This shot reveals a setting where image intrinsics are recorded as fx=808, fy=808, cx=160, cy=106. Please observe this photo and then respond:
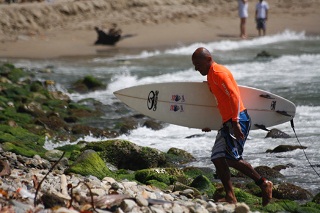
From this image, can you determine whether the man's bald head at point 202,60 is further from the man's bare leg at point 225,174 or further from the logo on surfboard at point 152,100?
the logo on surfboard at point 152,100

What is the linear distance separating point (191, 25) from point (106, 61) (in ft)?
18.3

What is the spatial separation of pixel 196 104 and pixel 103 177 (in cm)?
127

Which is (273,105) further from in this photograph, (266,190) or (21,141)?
(21,141)

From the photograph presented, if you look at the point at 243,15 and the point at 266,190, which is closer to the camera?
the point at 266,190

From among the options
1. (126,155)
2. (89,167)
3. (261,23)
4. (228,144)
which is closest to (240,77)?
(261,23)

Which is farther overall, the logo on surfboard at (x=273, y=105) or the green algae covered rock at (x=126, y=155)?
the green algae covered rock at (x=126, y=155)

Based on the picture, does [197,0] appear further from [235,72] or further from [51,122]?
[51,122]

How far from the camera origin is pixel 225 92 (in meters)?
7.12

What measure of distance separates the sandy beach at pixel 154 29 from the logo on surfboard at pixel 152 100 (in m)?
12.3

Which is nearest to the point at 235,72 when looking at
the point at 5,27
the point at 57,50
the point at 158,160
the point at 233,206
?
the point at 57,50

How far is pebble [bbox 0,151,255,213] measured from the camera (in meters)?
6.19

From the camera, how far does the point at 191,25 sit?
85.0 ft

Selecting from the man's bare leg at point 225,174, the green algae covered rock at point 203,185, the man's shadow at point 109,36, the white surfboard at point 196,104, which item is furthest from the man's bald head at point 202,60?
the man's shadow at point 109,36

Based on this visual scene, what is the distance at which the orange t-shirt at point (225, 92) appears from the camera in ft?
23.3
